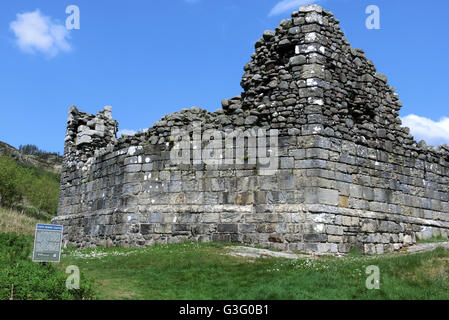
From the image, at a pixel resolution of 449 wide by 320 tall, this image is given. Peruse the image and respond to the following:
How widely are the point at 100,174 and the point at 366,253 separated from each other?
32.8ft

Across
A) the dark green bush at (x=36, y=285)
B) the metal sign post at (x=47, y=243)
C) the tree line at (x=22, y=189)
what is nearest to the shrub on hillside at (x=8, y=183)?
the tree line at (x=22, y=189)

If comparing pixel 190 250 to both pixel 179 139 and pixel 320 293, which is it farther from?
pixel 320 293

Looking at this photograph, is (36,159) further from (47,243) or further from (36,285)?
(36,285)

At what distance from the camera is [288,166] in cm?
1375

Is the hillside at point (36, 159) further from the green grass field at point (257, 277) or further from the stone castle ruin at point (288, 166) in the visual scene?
the green grass field at point (257, 277)

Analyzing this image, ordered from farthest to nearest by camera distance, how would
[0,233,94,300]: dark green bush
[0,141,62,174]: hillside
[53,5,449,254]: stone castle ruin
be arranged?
[0,141,62,174]: hillside
[53,5,449,254]: stone castle ruin
[0,233,94,300]: dark green bush

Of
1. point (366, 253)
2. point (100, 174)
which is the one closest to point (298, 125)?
point (366, 253)

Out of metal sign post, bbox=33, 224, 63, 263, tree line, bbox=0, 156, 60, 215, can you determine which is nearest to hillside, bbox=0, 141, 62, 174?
tree line, bbox=0, 156, 60, 215

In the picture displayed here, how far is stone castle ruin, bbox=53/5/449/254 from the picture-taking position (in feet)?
44.6

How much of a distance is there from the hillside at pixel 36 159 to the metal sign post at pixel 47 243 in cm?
7880

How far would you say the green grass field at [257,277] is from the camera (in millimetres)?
8062

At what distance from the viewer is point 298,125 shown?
14.0 m

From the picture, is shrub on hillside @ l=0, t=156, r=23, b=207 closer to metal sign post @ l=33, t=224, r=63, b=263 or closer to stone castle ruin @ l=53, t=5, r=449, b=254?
stone castle ruin @ l=53, t=5, r=449, b=254

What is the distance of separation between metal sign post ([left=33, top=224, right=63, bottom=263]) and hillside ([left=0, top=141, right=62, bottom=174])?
78.8m
